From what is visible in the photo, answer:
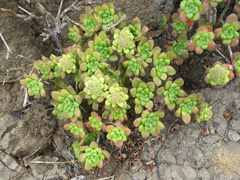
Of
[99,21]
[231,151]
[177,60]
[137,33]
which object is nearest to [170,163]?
[231,151]

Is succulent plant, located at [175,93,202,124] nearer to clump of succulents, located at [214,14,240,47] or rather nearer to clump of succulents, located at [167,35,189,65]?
clump of succulents, located at [167,35,189,65]

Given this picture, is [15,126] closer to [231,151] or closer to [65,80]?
[65,80]

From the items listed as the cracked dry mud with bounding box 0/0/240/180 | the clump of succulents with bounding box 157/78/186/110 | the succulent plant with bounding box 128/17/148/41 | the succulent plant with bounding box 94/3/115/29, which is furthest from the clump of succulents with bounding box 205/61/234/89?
the succulent plant with bounding box 94/3/115/29

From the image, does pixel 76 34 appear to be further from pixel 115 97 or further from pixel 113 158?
pixel 113 158

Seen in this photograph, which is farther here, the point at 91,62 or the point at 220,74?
the point at 91,62

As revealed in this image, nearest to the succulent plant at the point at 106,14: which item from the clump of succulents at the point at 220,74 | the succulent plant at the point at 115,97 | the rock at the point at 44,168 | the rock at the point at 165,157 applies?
the succulent plant at the point at 115,97

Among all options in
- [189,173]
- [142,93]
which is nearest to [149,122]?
[142,93]
